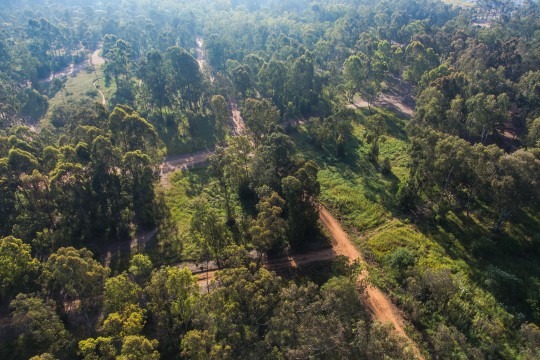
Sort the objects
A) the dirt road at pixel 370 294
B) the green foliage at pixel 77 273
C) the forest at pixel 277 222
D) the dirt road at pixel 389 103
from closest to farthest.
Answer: the forest at pixel 277 222 → the green foliage at pixel 77 273 → the dirt road at pixel 370 294 → the dirt road at pixel 389 103

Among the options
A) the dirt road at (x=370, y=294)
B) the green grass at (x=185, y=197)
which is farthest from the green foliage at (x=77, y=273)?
the dirt road at (x=370, y=294)

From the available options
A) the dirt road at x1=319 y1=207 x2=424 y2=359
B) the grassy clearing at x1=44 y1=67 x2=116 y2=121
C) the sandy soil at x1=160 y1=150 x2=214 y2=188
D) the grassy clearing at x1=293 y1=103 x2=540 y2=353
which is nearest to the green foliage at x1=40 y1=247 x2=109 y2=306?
the dirt road at x1=319 y1=207 x2=424 y2=359

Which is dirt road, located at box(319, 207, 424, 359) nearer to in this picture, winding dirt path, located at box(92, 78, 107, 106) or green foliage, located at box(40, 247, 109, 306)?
green foliage, located at box(40, 247, 109, 306)

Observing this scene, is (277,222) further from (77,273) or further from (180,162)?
(180,162)


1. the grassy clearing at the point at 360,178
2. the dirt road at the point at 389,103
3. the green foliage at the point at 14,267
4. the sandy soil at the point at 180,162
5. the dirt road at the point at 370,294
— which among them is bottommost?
the dirt road at the point at 370,294

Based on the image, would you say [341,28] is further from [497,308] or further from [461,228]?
[497,308]

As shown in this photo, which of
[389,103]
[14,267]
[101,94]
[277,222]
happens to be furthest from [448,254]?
[101,94]

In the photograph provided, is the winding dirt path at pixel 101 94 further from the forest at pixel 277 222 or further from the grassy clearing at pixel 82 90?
the forest at pixel 277 222
